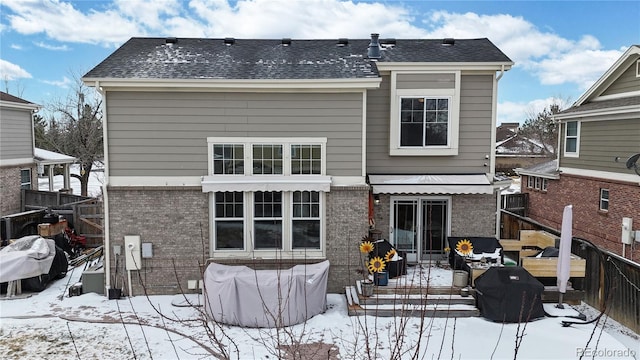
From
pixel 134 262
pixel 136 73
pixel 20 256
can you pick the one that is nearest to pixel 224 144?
pixel 136 73

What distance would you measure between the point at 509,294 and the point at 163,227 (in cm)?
862

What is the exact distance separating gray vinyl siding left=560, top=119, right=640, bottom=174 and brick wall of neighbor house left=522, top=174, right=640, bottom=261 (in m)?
0.59

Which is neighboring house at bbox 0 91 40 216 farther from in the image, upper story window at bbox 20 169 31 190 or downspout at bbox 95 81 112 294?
downspout at bbox 95 81 112 294

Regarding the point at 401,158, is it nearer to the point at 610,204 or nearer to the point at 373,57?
the point at 373,57

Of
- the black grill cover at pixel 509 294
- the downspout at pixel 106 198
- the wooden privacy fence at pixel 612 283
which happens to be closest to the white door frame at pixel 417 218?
the black grill cover at pixel 509 294

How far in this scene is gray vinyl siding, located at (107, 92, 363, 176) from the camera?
1053 centimetres

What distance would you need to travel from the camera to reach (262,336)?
8.77 meters

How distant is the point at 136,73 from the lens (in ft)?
34.3

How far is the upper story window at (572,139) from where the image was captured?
17391mm

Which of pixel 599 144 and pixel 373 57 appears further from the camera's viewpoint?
pixel 599 144

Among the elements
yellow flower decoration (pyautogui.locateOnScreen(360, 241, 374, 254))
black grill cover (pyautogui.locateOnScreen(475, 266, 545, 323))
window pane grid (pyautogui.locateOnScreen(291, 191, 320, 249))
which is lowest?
black grill cover (pyautogui.locateOnScreen(475, 266, 545, 323))

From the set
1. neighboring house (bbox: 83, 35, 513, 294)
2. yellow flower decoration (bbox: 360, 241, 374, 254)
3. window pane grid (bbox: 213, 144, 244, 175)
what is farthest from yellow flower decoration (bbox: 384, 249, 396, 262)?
window pane grid (bbox: 213, 144, 244, 175)

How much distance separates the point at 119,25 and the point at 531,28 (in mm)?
18650

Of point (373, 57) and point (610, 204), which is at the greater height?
point (373, 57)
